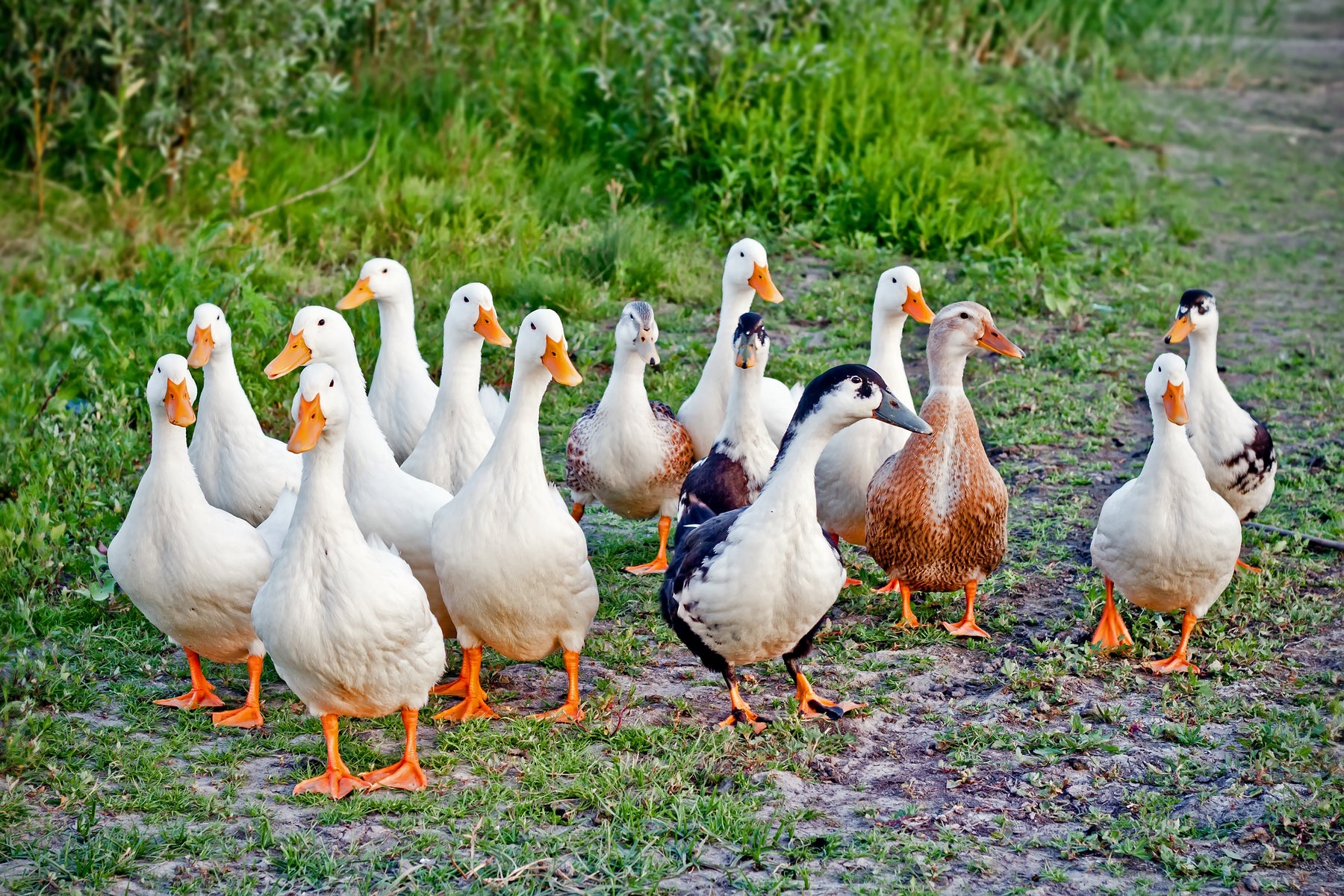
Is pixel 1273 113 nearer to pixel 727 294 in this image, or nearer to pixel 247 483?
pixel 727 294

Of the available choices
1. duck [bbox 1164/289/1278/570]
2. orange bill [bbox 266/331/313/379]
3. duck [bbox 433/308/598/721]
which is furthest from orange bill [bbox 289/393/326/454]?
duck [bbox 1164/289/1278/570]

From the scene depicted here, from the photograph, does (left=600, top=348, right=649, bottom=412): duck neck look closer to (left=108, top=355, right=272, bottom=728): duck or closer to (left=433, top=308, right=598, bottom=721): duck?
(left=433, top=308, right=598, bottom=721): duck

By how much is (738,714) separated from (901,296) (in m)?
1.87

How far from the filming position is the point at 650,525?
613 centimetres

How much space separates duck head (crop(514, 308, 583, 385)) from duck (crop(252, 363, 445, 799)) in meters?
0.66

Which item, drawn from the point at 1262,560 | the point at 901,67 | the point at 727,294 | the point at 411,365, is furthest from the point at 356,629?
the point at 901,67

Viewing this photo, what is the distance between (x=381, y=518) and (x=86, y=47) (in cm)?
532

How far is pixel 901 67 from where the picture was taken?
10.1 meters

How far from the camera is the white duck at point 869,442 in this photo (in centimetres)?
514

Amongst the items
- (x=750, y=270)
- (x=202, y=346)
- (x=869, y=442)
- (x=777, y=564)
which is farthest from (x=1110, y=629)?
(x=202, y=346)

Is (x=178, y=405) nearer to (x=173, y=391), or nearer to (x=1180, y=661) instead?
(x=173, y=391)

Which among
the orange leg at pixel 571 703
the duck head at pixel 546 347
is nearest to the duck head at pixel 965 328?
the duck head at pixel 546 347

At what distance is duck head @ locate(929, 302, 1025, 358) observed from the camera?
495 cm

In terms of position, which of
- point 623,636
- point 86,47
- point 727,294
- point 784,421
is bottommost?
point 623,636
